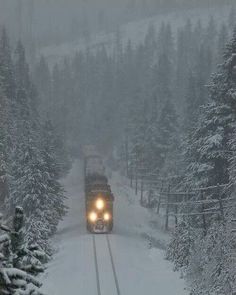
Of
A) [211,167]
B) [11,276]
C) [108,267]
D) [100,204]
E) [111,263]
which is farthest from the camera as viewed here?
[100,204]

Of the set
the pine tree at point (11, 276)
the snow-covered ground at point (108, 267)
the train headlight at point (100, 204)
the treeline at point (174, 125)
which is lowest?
the snow-covered ground at point (108, 267)

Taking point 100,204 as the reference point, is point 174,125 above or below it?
above

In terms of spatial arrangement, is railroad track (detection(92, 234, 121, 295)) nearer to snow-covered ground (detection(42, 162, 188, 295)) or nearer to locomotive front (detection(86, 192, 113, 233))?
snow-covered ground (detection(42, 162, 188, 295))

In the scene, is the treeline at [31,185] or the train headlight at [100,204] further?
the train headlight at [100,204]

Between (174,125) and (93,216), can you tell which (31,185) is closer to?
(93,216)

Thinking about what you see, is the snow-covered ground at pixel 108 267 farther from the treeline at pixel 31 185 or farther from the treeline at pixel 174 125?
the treeline at pixel 31 185

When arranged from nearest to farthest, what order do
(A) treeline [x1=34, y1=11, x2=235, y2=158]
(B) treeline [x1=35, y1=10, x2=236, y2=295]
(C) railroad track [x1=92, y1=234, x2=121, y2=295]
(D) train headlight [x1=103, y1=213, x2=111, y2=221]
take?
(C) railroad track [x1=92, y1=234, x2=121, y2=295]
(B) treeline [x1=35, y1=10, x2=236, y2=295]
(D) train headlight [x1=103, y1=213, x2=111, y2=221]
(A) treeline [x1=34, y1=11, x2=235, y2=158]

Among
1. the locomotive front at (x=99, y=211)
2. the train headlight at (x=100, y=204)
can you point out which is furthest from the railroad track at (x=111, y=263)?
the train headlight at (x=100, y=204)

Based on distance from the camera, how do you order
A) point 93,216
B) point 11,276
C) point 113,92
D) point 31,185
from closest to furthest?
point 11,276
point 93,216
point 31,185
point 113,92

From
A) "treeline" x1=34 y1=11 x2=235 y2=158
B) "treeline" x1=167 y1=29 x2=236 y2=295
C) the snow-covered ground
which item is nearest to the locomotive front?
the snow-covered ground

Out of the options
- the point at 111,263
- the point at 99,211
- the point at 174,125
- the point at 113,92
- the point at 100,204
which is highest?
the point at 113,92

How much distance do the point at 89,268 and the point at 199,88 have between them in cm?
5377

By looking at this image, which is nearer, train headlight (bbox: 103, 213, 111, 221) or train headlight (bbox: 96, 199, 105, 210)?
train headlight (bbox: 103, 213, 111, 221)

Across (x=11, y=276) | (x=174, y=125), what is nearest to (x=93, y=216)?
(x=11, y=276)
